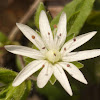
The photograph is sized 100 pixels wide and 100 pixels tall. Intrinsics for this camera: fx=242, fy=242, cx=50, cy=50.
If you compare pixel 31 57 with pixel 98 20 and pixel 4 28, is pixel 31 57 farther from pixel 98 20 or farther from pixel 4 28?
pixel 4 28

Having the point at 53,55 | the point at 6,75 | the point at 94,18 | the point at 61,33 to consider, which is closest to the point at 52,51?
the point at 53,55

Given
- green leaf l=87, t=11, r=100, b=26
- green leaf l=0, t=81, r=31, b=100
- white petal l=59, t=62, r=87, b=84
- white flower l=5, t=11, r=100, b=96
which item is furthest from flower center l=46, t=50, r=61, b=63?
green leaf l=87, t=11, r=100, b=26

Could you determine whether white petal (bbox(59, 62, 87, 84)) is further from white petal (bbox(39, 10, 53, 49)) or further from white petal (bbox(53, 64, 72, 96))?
white petal (bbox(39, 10, 53, 49))

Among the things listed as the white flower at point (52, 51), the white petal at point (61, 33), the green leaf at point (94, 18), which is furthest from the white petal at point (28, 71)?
the green leaf at point (94, 18)

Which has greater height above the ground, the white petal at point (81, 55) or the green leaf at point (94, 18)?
the white petal at point (81, 55)

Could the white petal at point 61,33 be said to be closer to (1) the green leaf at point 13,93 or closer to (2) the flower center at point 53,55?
(2) the flower center at point 53,55
